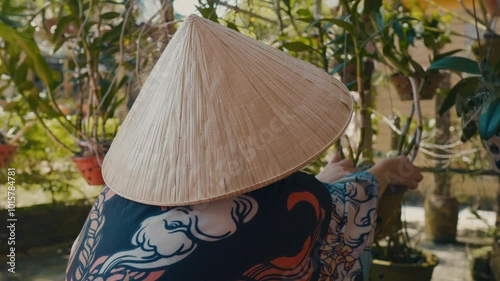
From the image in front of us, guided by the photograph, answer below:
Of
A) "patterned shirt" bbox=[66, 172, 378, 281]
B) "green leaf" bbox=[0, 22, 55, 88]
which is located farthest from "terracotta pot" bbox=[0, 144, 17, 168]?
"patterned shirt" bbox=[66, 172, 378, 281]

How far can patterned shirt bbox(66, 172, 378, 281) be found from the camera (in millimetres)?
785

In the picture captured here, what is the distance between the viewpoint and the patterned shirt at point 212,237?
0.79m

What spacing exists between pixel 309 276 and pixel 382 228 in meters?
0.46

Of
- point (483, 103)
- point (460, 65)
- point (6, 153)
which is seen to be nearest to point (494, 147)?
point (483, 103)

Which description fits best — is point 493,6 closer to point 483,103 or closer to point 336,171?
point 483,103

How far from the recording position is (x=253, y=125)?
2.64ft

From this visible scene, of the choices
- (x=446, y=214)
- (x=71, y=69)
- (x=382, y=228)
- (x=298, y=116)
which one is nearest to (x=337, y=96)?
(x=298, y=116)

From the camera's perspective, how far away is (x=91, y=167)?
1890mm

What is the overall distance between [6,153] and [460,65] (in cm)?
165

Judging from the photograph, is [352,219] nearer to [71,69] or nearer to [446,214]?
[71,69]

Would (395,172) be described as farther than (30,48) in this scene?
No

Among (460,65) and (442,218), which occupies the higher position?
(460,65)

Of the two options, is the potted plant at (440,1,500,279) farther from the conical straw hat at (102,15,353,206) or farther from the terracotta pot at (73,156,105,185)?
the terracotta pot at (73,156,105,185)

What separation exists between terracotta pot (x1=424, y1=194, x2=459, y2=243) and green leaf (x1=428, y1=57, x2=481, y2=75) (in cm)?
233
